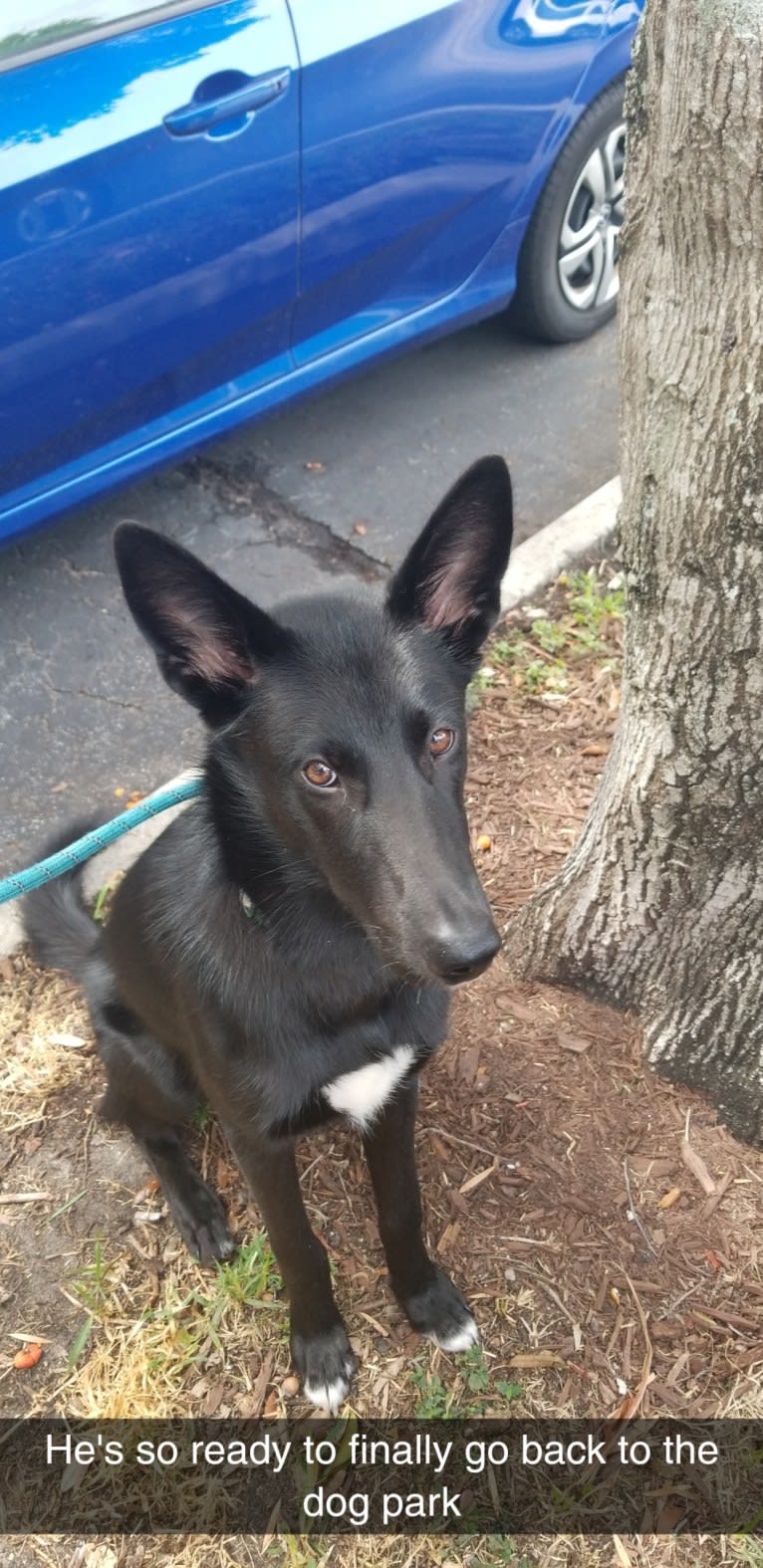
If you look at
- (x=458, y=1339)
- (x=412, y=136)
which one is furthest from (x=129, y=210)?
(x=458, y=1339)

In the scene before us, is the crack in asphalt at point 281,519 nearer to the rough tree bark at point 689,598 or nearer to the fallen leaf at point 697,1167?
the rough tree bark at point 689,598

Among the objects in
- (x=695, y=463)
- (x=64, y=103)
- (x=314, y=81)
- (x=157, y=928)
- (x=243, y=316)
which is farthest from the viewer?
(x=243, y=316)

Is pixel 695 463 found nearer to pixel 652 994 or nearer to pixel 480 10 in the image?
pixel 652 994

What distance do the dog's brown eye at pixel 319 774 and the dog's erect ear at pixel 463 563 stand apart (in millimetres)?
316

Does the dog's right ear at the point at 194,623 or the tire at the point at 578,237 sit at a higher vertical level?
the dog's right ear at the point at 194,623

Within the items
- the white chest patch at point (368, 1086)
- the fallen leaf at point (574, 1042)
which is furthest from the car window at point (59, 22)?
the fallen leaf at point (574, 1042)

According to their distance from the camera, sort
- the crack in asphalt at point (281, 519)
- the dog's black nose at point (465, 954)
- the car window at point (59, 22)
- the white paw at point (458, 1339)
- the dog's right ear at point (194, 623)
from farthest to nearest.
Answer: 1. the crack in asphalt at point (281, 519)
2. the car window at point (59, 22)
3. the white paw at point (458, 1339)
4. the dog's right ear at point (194, 623)
5. the dog's black nose at point (465, 954)

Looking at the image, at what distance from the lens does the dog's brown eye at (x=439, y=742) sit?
192 cm

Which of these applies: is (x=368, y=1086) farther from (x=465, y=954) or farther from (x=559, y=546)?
(x=559, y=546)

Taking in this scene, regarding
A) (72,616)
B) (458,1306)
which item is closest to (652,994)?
(458,1306)

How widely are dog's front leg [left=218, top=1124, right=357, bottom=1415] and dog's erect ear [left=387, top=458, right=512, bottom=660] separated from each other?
1043mm

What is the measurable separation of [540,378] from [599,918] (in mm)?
3487

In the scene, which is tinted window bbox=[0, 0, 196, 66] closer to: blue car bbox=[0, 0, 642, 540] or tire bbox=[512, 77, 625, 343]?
blue car bbox=[0, 0, 642, 540]

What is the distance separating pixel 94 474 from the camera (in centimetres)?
A: 414
